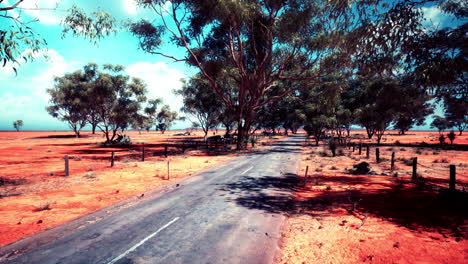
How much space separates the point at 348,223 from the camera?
6.84 m

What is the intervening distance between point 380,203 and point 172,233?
314 inches

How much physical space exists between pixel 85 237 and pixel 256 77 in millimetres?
24001

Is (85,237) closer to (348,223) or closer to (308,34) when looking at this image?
(348,223)

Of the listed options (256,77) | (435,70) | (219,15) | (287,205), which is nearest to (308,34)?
(256,77)

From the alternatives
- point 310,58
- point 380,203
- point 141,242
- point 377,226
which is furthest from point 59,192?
point 310,58

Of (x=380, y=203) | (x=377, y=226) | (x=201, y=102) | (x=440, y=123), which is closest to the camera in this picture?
(x=377, y=226)

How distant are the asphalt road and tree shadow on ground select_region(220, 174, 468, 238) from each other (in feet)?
0.47

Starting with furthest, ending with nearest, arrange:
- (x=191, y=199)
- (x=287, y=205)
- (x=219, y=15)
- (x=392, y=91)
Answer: (x=219, y=15) < (x=392, y=91) < (x=191, y=199) < (x=287, y=205)

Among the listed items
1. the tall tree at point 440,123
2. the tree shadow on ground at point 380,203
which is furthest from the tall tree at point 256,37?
the tall tree at point 440,123

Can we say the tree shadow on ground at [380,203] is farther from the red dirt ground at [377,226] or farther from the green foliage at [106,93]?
the green foliage at [106,93]

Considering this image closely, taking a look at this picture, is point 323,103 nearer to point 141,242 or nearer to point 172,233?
point 172,233

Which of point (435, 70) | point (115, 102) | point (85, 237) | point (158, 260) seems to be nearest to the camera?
point (158, 260)

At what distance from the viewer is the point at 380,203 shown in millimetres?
8602

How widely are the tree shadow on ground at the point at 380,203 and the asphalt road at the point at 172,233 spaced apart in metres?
0.14
